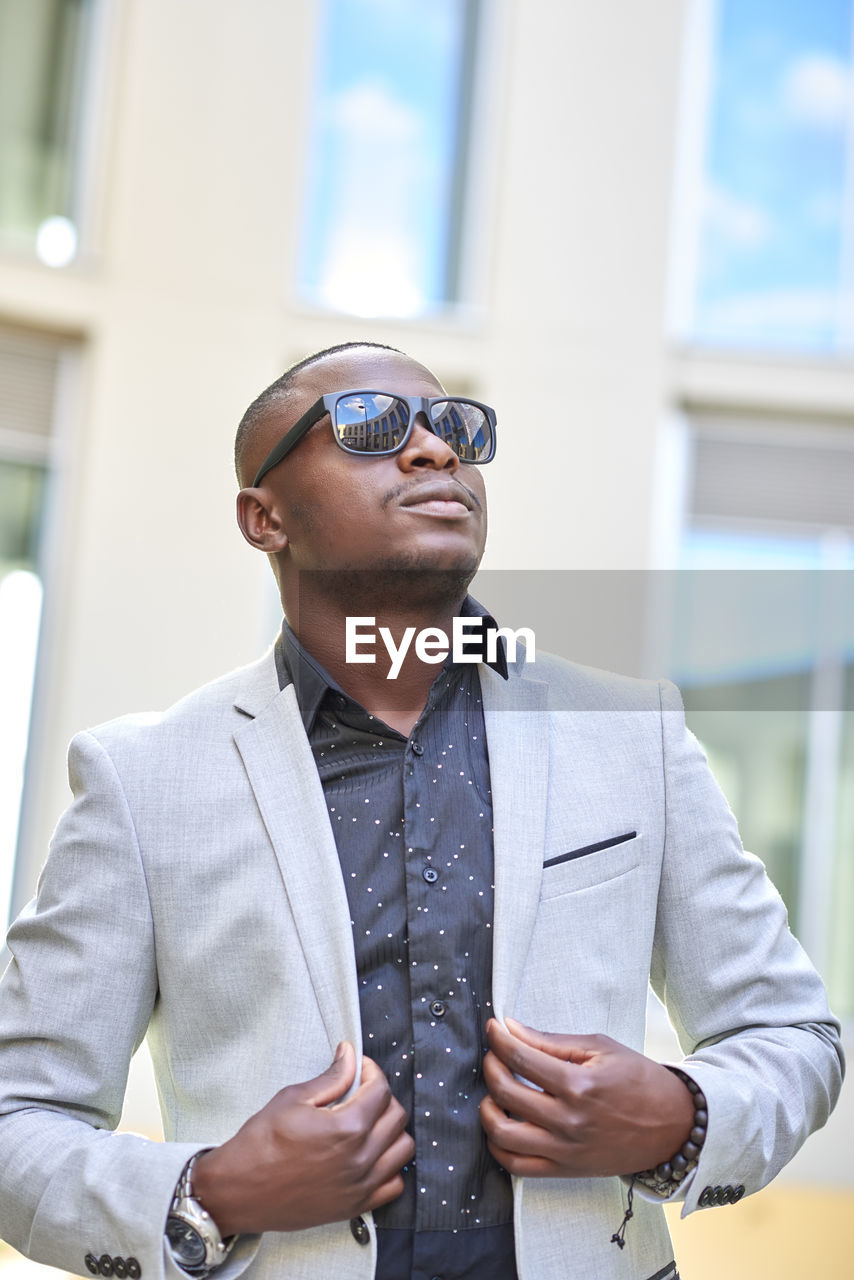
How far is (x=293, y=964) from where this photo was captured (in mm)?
1612

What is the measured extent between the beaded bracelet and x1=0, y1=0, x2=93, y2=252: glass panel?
18.9 ft

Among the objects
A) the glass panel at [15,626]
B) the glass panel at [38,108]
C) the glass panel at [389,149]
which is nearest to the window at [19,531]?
the glass panel at [15,626]

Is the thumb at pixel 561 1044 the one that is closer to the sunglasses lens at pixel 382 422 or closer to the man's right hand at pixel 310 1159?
the man's right hand at pixel 310 1159

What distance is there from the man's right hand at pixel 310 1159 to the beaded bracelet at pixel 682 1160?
315 millimetres

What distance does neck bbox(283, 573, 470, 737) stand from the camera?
6.13 feet

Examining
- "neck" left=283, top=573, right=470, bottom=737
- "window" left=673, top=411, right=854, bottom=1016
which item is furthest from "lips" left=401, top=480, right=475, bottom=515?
"window" left=673, top=411, right=854, bottom=1016

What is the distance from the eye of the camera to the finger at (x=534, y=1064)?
4.92ft

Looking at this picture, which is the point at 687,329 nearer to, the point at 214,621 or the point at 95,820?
the point at 214,621

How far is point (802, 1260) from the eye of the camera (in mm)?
4871

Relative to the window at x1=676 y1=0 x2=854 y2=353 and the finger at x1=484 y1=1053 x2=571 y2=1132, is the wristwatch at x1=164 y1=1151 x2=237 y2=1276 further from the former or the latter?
the window at x1=676 y1=0 x2=854 y2=353

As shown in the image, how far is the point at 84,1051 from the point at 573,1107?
0.60 m

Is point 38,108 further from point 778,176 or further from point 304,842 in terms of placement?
point 304,842

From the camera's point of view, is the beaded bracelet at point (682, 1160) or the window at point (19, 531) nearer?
the beaded bracelet at point (682, 1160)

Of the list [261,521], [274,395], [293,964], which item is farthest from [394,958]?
[274,395]
